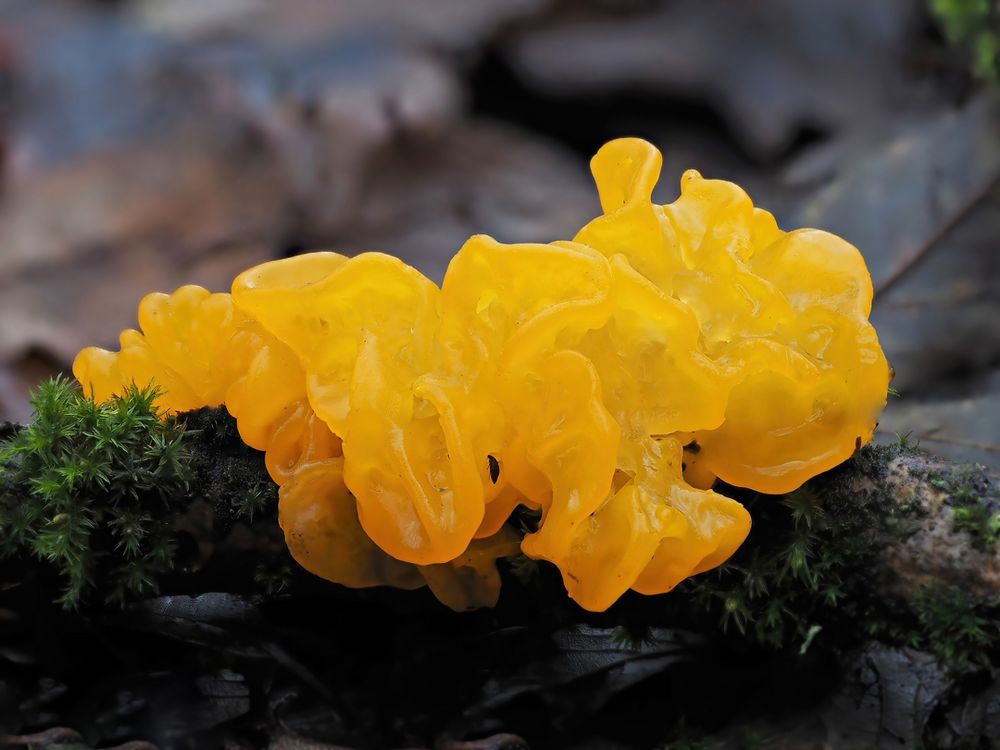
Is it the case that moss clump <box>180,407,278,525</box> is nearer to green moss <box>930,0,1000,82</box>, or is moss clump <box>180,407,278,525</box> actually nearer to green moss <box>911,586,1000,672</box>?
green moss <box>911,586,1000,672</box>

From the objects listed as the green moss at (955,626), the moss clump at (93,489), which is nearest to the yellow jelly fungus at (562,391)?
the moss clump at (93,489)

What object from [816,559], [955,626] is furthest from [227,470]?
[955,626]

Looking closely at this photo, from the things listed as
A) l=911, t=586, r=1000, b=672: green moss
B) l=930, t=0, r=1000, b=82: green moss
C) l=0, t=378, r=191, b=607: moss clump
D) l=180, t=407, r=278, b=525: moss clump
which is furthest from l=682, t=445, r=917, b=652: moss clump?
l=930, t=0, r=1000, b=82: green moss

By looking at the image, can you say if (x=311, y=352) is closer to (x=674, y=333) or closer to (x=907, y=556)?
(x=674, y=333)

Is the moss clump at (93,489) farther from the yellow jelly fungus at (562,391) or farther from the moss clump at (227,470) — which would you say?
the yellow jelly fungus at (562,391)

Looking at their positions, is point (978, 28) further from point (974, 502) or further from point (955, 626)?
point (955, 626)
